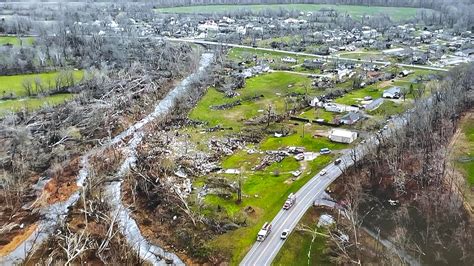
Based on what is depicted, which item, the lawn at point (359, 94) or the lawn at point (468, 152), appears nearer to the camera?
the lawn at point (468, 152)

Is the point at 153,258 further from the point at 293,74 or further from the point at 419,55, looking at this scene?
the point at 419,55

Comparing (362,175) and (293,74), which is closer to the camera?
(362,175)

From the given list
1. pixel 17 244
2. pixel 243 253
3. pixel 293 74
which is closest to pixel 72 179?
pixel 17 244

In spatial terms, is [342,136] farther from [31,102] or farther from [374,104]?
[31,102]

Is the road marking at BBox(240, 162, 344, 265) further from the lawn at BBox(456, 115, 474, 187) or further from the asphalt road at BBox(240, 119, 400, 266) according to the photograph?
the lawn at BBox(456, 115, 474, 187)

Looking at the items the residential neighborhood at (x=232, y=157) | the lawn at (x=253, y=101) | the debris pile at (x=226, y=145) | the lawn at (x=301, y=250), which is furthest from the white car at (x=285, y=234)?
the lawn at (x=253, y=101)

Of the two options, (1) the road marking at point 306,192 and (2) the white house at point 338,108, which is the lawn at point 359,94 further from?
(1) the road marking at point 306,192

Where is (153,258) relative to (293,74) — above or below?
below
